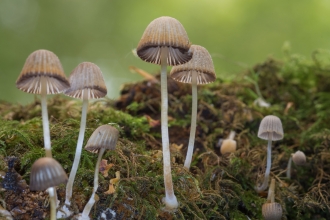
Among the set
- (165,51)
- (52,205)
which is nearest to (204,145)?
(165,51)

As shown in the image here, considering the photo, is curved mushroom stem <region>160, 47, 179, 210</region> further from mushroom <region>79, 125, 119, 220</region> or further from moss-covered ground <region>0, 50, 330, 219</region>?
mushroom <region>79, 125, 119, 220</region>

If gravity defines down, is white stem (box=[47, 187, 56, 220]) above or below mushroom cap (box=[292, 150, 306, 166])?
below

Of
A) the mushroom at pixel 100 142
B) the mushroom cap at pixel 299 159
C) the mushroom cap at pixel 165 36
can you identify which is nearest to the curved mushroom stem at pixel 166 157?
the mushroom cap at pixel 165 36

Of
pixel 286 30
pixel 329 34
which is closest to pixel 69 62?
pixel 286 30

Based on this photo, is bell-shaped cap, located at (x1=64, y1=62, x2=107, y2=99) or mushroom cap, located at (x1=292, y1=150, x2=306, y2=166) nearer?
bell-shaped cap, located at (x1=64, y1=62, x2=107, y2=99)

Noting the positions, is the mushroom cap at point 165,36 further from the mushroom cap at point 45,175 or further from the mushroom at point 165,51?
the mushroom cap at point 45,175

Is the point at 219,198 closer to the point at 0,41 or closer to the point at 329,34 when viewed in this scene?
the point at 329,34

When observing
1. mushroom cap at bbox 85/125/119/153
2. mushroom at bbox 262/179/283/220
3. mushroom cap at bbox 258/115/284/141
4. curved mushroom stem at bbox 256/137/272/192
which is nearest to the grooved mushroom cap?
mushroom at bbox 262/179/283/220
